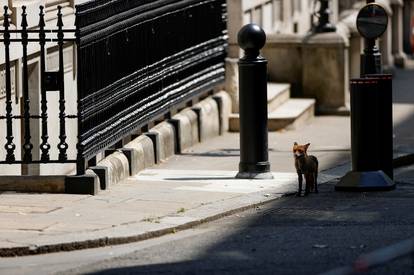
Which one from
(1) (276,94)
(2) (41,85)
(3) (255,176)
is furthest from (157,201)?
(1) (276,94)

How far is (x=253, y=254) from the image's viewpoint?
1091cm

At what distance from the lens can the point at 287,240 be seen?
37.8 ft

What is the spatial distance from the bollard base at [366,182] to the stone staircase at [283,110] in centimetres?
600

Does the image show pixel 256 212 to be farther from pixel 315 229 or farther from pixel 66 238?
pixel 66 238

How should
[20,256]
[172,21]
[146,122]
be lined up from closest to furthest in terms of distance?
[20,256] → [146,122] → [172,21]

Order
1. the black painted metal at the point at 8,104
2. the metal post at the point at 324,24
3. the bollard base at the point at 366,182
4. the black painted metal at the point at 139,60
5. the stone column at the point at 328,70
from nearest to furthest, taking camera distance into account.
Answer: the black painted metal at the point at 8,104
the black painted metal at the point at 139,60
the bollard base at the point at 366,182
the stone column at the point at 328,70
the metal post at the point at 324,24

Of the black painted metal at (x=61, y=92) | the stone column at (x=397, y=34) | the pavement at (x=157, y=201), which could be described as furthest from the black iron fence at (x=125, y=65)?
the stone column at (x=397, y=34)

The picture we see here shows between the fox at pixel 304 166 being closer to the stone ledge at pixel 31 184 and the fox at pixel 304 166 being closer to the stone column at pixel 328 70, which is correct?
the stone ledge at pixel 31 184

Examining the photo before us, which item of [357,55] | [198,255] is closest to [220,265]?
[198,255]

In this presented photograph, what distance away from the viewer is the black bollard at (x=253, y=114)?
15469 mm

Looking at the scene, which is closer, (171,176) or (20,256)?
(20,256)

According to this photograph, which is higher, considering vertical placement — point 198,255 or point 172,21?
point 172,21

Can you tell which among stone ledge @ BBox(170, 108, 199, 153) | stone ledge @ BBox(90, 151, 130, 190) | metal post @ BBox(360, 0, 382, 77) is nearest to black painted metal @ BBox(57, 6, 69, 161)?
stone ledge @ BBox(90, 151, 130, 190)

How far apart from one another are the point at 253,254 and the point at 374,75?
4386mm
